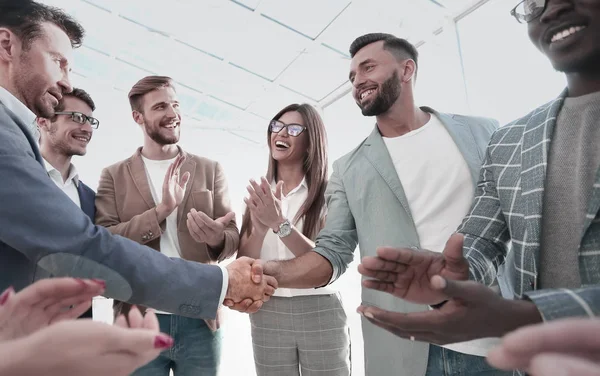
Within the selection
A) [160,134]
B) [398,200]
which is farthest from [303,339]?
[160,134]

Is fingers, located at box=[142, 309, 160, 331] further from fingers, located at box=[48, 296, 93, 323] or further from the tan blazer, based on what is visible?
the tan blazer

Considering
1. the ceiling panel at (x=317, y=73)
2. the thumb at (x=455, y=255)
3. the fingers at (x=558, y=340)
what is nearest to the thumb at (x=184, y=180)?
the thumb at (x=455, y=255)

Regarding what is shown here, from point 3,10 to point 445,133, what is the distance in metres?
1.29

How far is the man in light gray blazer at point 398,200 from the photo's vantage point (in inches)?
45.0

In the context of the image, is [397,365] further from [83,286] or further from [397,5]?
[397,5]

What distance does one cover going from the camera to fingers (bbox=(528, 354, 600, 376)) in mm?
269

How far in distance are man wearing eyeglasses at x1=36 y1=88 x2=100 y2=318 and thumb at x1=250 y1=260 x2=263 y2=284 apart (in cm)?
67

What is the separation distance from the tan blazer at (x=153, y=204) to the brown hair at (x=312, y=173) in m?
0.17

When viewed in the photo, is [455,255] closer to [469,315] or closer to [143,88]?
[469,315]

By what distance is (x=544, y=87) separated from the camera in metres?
1.08

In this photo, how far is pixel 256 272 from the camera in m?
1.30

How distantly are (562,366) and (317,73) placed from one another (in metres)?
5.00

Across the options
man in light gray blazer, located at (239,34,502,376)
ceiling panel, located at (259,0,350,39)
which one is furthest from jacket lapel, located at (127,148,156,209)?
ceiling panel, located at (259,0,350,39)

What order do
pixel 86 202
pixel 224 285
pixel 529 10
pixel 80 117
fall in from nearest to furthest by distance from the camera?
pixel 529 10 < pixel 224 285 < pixel 86 202 < pixel 80 117
